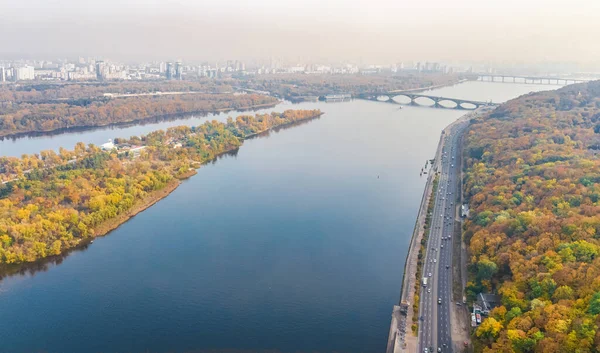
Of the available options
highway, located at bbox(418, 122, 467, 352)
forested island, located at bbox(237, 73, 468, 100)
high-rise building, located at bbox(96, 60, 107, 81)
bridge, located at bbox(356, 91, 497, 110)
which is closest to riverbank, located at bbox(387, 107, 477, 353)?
highway, located at bbox(418, 122, 467, 352)

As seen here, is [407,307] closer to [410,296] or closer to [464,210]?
[410,296]

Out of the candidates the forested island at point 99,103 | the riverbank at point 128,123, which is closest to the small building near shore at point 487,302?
the riverbank at point 128,123

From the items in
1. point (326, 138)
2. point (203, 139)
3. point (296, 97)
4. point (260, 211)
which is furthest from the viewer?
point (296, 97)

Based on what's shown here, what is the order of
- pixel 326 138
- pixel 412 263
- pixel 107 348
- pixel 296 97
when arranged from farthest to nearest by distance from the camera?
pixel 296 97 < pixel 326 138 < pixel 412 263 < pixel 107 348

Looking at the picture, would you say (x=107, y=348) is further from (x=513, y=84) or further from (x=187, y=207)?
(x=513, y=84)

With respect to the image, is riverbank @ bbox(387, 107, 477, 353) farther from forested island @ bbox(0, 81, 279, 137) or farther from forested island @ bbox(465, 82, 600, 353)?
forested island @ bbox(0, 81, 279, 137)

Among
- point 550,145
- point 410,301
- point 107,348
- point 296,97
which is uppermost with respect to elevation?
point 296,97

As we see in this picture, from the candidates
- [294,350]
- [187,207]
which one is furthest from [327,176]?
[294,350]

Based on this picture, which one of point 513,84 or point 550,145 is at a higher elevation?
point 513,84
